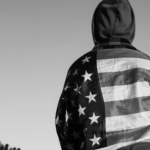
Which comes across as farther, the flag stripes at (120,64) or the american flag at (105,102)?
the flag stripes at (120,64)

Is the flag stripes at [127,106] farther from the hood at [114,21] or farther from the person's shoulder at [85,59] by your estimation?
the hood at [114,21]

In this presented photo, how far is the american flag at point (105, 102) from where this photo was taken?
5.91ft

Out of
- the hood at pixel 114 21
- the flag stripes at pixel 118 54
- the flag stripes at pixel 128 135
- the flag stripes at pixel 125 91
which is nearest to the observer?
the flag stripes at pixel 128 135

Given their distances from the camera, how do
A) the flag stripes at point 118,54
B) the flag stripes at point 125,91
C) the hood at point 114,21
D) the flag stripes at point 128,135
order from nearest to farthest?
the flag stripes at point 128,135 < the flag stripes at point 125,91 < the flag stripes at point 118,54 < the hood at point 114,21

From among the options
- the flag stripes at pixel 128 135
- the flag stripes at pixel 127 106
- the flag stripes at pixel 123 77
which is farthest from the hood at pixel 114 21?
the flag stripes at pixel 128 135

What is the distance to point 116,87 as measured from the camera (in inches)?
75.1

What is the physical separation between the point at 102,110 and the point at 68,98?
0.75ft

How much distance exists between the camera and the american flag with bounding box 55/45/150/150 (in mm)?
1801

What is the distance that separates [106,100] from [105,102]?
0.05 feet

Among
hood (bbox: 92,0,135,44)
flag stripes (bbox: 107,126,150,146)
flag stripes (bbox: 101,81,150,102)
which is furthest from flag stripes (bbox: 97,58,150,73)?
flag stripes (bbox: 107,126,150,146)

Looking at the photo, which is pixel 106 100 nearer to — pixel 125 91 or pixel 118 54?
pixel 125 91

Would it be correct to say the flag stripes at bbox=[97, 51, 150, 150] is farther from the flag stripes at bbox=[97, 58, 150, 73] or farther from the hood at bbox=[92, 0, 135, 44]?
the hood at bbox=[92, 0, 135, 44]

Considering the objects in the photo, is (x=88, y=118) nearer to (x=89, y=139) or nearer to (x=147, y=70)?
(x=89, y=139)

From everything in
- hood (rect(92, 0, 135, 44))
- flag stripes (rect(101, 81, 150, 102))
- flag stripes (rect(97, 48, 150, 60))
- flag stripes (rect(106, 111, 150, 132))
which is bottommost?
flag stripes (rect(106, 111, 150, 132))
